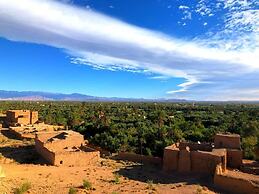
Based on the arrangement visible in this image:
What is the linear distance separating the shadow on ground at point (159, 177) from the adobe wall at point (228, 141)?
431 cm

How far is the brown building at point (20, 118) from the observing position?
44.8 meters

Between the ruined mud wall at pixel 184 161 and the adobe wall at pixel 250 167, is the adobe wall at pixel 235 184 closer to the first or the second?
the ruined mud wall at pixel 184 161

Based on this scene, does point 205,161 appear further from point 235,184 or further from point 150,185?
point 150,185

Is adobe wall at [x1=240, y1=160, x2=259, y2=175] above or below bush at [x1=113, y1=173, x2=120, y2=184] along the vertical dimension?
above

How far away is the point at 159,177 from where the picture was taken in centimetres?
2223

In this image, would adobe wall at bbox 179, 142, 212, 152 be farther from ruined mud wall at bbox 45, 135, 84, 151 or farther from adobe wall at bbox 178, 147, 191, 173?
ruined mud wall at bbox 45, 135, 84, 151

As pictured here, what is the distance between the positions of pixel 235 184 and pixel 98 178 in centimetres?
773

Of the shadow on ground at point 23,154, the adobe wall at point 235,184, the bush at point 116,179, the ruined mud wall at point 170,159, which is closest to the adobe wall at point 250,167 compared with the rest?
the adobe wall at point 235,184

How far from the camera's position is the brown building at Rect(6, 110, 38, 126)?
1764 inches

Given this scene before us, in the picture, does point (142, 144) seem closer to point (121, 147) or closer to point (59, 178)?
point (121, 147)

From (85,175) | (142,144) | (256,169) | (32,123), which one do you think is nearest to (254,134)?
(142,144)

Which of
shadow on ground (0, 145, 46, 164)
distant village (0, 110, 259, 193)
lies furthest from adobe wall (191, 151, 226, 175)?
shadow on ground (0, 145, 46, 164)

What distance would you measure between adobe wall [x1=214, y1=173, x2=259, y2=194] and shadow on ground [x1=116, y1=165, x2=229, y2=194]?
425mm

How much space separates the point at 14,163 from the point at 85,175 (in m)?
6.22
